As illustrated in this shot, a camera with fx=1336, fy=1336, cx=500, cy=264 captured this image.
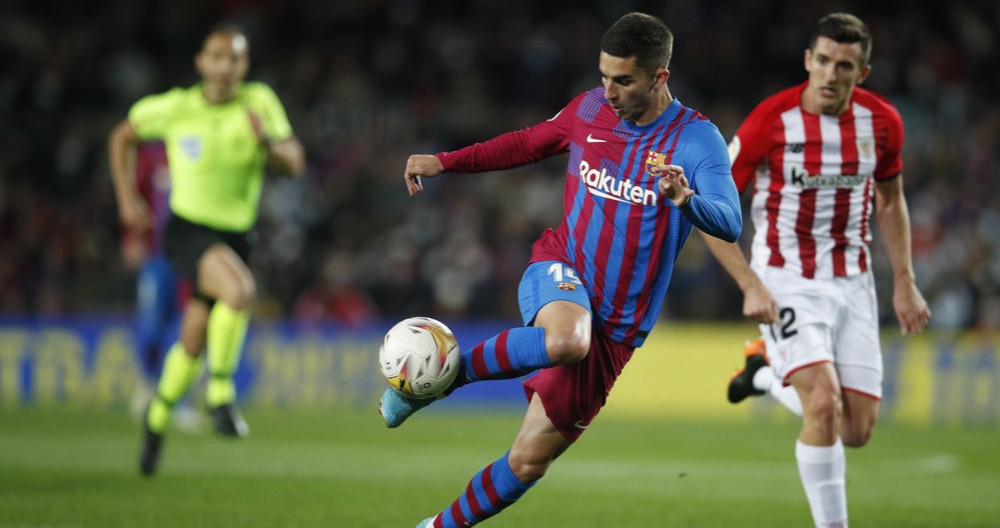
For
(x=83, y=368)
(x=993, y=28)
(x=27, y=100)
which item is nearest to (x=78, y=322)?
(x=83, y=368)

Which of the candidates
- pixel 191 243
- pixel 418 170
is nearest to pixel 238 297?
pixel 191 243

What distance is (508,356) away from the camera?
4863 mm

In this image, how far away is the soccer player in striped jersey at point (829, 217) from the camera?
19.5 feet

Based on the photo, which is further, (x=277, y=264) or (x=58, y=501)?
(x=277, y=264)

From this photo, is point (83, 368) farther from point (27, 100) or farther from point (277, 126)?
point (277, 126)

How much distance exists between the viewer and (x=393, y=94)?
61.0 ft

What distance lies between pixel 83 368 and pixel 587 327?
10729 mm

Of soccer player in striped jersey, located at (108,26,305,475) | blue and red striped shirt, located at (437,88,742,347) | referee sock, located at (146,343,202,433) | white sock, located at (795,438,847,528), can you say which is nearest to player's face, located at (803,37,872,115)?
blue and red striped shirt, located at (437,88,742,347)

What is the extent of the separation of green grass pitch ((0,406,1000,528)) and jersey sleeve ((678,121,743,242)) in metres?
2.27

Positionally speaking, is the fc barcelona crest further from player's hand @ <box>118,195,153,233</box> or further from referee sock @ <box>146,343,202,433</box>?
player's hand @ <box>118,195,153,233</box>

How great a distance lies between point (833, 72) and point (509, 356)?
217cm

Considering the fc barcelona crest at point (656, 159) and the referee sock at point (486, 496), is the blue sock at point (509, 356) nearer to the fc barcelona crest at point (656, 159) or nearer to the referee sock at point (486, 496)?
the referee sock at point (486, 496)

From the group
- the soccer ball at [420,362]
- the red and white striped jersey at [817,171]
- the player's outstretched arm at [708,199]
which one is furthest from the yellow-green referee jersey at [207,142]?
the player's outstretched arm at [708,199]

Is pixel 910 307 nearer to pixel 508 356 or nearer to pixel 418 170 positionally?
pixel 508 356
